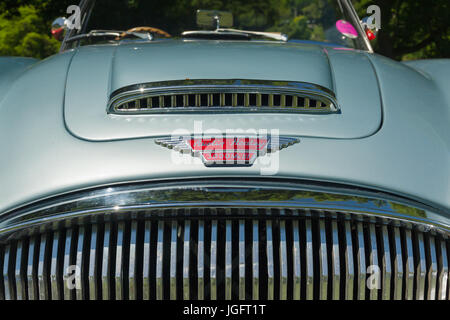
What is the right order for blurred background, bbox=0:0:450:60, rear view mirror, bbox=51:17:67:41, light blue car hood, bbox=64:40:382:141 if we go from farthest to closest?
1. rear view mirror, bbox=51:17:67:41
2. blurred background, bbox=0:0:450:60
3. light blue car hood, bbox=64:40:382:141

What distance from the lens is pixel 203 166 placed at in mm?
1762

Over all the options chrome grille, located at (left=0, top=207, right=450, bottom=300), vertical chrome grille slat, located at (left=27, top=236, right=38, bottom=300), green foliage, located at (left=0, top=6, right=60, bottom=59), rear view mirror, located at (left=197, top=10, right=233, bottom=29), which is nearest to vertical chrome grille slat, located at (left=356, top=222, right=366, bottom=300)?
chrome grille, located at (left=0, top=207, right=450, bottom=300)

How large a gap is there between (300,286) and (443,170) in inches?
23.3

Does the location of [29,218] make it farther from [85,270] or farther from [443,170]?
[443,170]

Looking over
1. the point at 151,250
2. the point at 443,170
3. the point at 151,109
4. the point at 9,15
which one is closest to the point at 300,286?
the point at 151,250

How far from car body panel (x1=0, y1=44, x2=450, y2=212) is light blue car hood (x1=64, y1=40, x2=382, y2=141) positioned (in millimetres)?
50

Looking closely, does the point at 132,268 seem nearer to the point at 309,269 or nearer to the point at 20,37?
the point at 309,269

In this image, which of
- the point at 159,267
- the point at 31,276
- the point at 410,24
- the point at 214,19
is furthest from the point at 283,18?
the point at 410,24

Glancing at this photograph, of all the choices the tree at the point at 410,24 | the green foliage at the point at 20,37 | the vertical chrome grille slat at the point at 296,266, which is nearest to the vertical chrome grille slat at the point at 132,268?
the vertical chrome grille slat at the point at 296,266

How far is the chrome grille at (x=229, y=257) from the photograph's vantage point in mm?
1720

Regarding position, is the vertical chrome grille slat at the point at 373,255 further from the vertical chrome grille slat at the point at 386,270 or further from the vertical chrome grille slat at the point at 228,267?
the vertical chrome grille slat at the point at 228,267

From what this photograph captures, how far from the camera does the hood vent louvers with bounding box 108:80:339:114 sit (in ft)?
6.68

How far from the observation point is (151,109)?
199 centimetres

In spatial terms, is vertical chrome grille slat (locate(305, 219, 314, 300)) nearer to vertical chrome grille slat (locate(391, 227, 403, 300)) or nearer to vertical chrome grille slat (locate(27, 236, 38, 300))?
vertical chrome grille slat (locate(391, 227, 403, 300))
